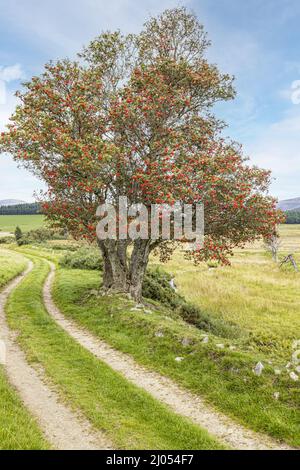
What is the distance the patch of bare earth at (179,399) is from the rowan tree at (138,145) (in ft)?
24.4

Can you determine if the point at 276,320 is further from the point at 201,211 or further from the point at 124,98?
the point at 124,98

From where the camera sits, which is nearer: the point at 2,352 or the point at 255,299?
the point at 2,352

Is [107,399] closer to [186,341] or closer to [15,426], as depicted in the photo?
[15,426]

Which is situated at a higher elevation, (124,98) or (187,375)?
(124,98)

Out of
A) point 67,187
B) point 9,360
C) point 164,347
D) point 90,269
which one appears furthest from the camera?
point 90,269

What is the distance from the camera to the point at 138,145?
74.2 ft

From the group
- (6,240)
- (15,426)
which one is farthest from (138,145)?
(6,240)

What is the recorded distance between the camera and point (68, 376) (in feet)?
42.0

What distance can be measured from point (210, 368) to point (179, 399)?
6.96ft

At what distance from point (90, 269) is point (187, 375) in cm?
3444

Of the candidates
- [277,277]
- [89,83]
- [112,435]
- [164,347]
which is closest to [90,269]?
[277,277]

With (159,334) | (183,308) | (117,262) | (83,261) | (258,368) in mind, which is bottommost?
(183,308)

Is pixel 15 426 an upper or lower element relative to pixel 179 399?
upper

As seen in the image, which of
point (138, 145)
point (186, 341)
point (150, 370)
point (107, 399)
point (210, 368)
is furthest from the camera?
point (138, 145)
